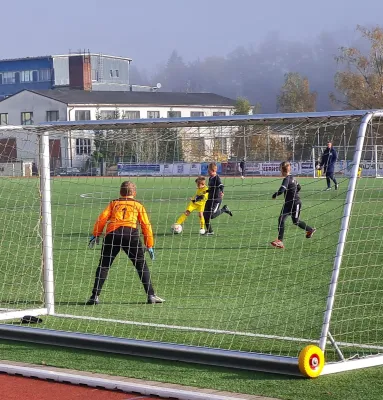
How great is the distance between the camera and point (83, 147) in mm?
11500

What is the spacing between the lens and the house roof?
92750 mm

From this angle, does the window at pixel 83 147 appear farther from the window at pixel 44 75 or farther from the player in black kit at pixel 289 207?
the window at pixel 44 75

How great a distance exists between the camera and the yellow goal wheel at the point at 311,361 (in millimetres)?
7434

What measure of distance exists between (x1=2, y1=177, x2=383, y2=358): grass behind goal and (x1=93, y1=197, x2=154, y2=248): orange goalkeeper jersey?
36cm

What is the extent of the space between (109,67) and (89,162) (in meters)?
122

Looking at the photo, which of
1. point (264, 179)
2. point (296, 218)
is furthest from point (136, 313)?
point (296, 218)

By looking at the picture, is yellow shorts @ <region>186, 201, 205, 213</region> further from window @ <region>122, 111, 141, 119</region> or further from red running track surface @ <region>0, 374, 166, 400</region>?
window @ <region>122, 111, 141, 119</region>

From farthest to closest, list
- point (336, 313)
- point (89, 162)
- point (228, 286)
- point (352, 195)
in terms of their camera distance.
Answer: point (228, 286) < point (89, 162) < point (336, 313) < point (352, 195)

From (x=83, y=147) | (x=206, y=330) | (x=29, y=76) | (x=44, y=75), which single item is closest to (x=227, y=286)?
(x=83, y=147)

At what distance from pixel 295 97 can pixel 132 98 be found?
122 ft

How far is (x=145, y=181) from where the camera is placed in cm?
1180

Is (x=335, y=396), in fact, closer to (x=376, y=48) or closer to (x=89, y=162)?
(x=89, y=162)

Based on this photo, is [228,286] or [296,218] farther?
[296,218]

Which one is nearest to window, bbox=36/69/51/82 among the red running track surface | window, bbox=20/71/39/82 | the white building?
window, bbox=20/71/39/82
